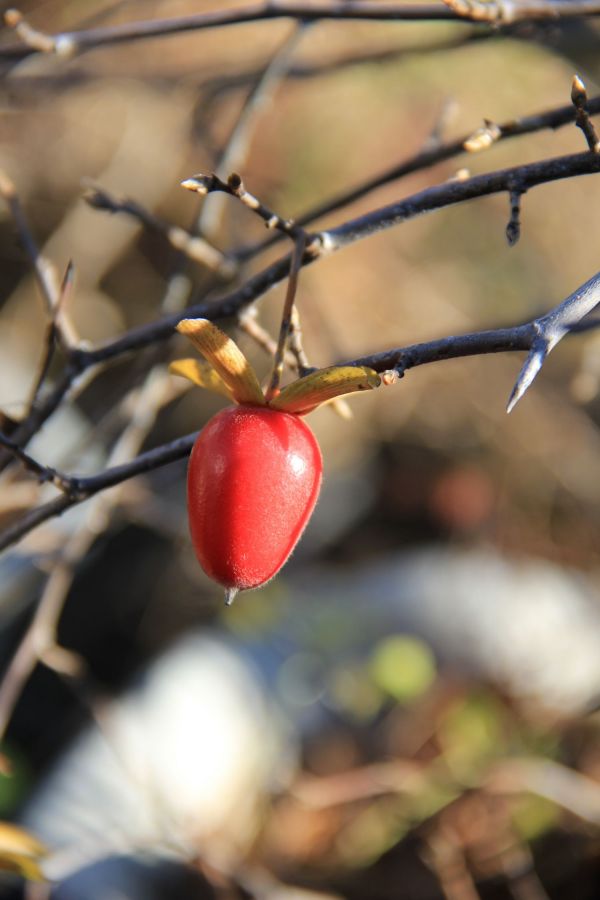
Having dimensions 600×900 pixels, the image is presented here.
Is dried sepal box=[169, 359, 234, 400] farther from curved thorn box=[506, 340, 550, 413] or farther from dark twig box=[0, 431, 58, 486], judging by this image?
curved thorn box=[506, 340, 550, 413]

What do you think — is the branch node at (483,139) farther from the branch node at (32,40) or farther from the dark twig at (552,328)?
the branch node at (32,40)

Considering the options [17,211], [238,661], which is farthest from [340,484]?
[17,211]

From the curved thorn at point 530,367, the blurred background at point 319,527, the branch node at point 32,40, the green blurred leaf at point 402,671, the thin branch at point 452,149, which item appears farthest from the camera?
the green blurred leaf at point 402,671

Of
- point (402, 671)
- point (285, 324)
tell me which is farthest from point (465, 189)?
point (402, 671)

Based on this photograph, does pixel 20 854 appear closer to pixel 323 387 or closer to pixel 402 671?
pixel 323 387

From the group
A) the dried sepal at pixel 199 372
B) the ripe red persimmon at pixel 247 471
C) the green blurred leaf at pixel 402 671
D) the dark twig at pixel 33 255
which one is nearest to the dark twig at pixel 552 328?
the ripe red persimmon at pixel 247 471

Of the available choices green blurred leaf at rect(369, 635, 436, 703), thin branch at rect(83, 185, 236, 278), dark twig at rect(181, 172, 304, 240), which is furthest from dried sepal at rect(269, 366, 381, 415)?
green blurred leaf at rect(369, 635, 436, 703)
